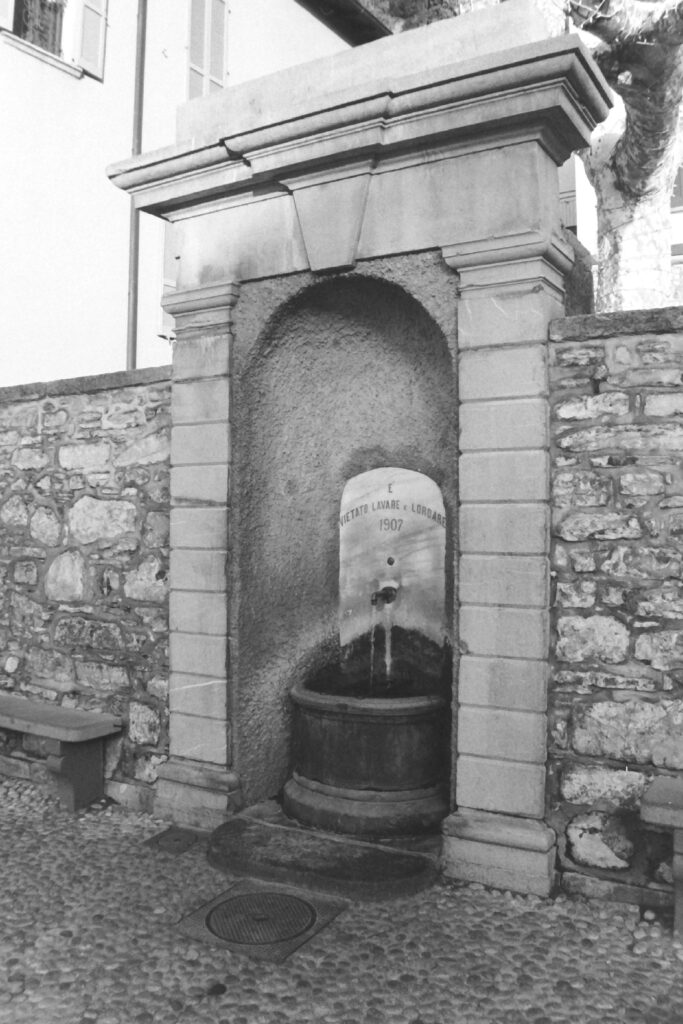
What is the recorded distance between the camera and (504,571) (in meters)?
3.04

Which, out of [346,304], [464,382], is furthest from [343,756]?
[346,304]

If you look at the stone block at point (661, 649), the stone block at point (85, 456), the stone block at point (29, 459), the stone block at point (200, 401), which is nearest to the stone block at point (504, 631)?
the stone block at point (661, 649)

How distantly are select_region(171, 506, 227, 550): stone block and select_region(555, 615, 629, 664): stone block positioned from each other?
4.86ft

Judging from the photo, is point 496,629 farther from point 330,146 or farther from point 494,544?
point 330,146

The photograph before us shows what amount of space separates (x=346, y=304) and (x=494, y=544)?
4.42ft

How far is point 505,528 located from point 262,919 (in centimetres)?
155

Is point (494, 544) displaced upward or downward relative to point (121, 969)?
upward

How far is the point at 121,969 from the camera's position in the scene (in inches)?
98.7

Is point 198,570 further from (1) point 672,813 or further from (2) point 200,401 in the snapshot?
(1) point 672,813

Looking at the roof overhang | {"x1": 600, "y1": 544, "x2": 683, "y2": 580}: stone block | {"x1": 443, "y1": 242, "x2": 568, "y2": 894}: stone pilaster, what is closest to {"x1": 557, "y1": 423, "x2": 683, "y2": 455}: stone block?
{"x1": 443, "y1": 242, "x2": 568, "y2": 894}: stone pilaster

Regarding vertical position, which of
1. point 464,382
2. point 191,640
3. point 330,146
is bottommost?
point 191,640

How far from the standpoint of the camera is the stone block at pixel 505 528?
3.00m

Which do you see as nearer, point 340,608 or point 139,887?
point 139,887

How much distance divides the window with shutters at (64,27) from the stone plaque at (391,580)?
5.69 metres
